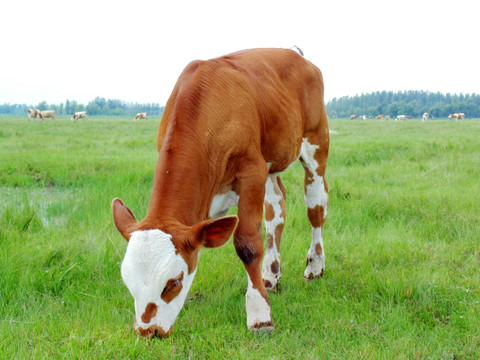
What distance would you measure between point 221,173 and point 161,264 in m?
0.85

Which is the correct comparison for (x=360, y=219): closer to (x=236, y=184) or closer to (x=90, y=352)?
(x=236, y=184)

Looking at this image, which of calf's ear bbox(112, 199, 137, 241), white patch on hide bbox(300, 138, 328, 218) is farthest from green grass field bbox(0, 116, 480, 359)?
calf's ear bbox(112, 199, 137, 241)

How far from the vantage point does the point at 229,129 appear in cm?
309

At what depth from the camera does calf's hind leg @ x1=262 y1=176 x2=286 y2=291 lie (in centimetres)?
411

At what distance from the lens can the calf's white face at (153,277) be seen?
97.2 inches

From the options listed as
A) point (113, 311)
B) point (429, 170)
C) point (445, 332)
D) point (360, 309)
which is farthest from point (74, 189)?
point (429, 170)

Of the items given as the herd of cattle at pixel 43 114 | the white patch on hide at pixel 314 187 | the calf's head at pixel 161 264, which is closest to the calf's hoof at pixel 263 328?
the calf's head at pixel 161 264

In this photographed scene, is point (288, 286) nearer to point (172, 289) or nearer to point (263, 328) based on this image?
point (263, 328)

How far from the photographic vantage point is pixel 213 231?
265 cm

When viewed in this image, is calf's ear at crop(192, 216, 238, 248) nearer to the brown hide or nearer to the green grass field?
the brown hide

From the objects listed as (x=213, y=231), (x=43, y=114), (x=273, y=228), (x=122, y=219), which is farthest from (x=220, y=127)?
(x=43, y=114)

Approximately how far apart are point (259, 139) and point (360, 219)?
9.29 ft

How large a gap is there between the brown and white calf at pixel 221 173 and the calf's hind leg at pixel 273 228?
1cm

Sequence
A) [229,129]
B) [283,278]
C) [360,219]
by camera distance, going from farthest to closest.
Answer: [360,219] < [283,278] < [229,129]
